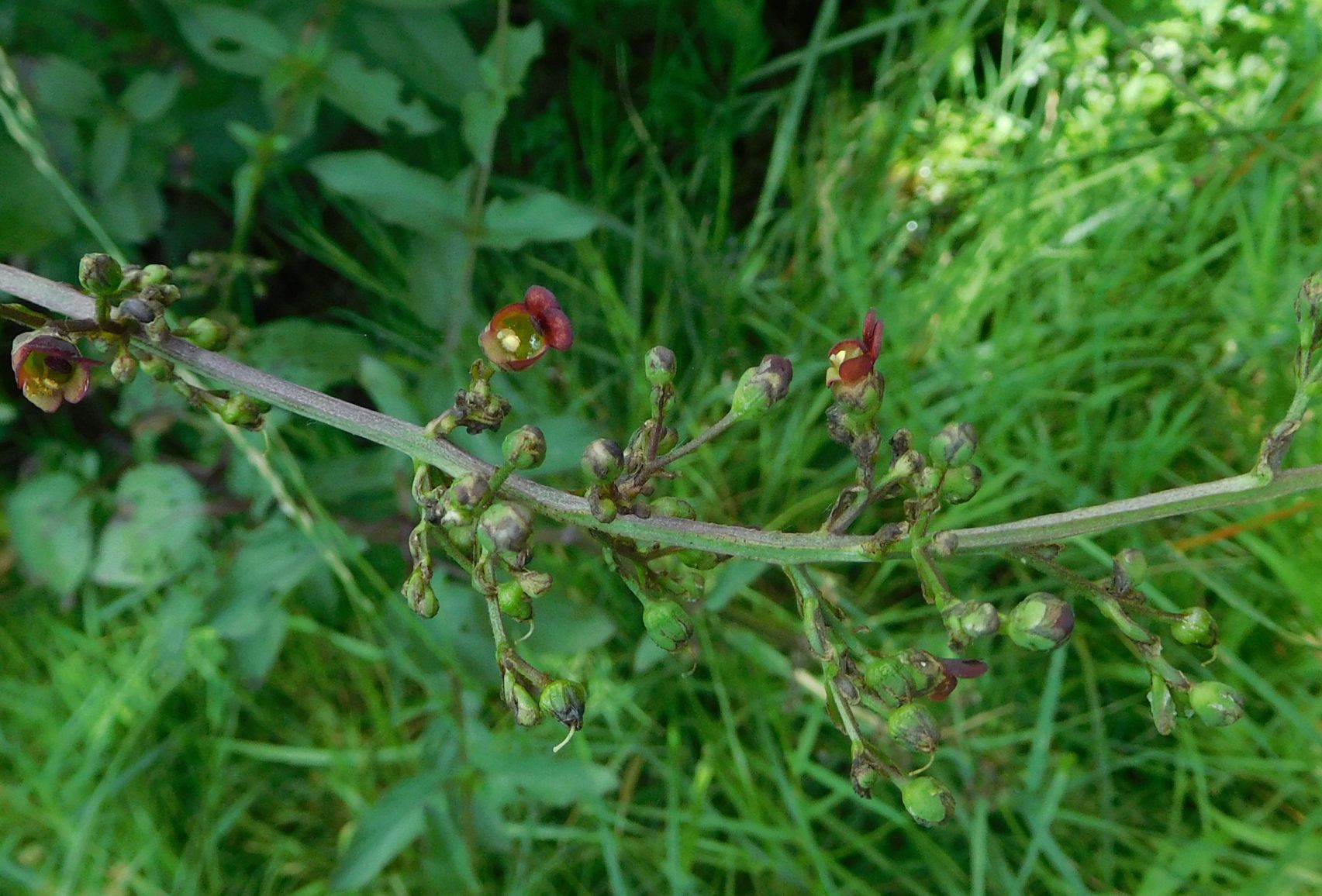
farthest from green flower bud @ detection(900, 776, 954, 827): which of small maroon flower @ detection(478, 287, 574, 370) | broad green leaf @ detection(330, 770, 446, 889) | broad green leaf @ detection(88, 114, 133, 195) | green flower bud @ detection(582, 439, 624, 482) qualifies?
broad green leaf @ detection(88, 114, 133, 195)

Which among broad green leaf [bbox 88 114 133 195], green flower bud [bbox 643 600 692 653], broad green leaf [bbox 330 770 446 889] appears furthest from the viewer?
broad green leaf [bbox 88 114 133 195]

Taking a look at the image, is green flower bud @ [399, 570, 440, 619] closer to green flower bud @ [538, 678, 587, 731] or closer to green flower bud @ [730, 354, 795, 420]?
green flower bud @ [538, 678, 587, 731]

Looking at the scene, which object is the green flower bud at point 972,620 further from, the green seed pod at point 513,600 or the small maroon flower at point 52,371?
the small maroon flower at point 52,371

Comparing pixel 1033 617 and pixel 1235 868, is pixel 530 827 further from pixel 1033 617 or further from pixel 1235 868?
pixel 1033 617

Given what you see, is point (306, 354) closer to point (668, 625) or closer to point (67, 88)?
point (67, 88)

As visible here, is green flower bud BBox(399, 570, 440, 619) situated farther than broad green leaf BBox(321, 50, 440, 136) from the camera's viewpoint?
No

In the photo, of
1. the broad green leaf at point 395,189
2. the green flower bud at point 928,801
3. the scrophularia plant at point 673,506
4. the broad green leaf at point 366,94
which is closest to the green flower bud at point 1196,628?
the scrophularia plant at point 673,506
